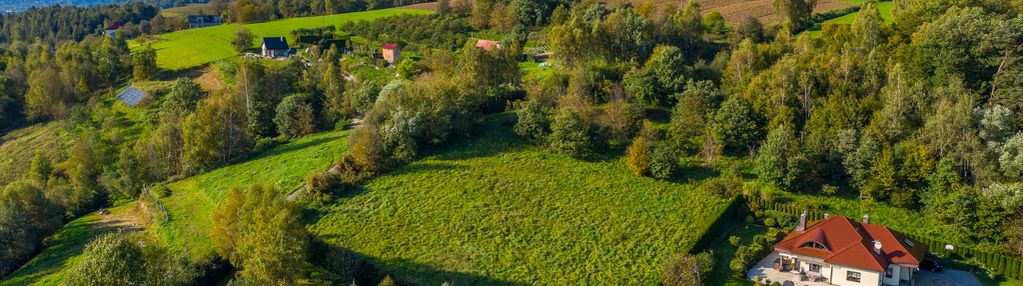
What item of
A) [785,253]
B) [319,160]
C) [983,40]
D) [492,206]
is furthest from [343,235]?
[983,40]

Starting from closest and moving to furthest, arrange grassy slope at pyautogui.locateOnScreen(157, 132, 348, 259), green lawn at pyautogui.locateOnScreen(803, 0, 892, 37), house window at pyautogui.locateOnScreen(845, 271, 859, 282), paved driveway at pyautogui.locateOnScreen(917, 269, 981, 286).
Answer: house window at pyautogui.locateOnScreen(845, 271, 859, 282)
paved driveway at pyautogui.locateOnScreen(917, 269, 981, 286)
grassy slope at pyautogui.locateOnScreen(157, 132, 348, 259)
green lawn at pyautogui.locateOnScreen(803, 0, 892, 37)

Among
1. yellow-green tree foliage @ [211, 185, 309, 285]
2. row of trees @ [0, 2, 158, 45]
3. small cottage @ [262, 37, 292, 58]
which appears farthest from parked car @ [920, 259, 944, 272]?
row of trees @ [0, 2, 158, 45]

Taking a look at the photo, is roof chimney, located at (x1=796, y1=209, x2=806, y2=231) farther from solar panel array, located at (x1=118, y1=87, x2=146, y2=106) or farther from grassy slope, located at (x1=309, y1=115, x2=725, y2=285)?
solar panel array, located at (x1=118, y1=87, x2=146, y2=106)

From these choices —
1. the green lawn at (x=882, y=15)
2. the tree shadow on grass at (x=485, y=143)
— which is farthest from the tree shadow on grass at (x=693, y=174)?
the green lawn at (x=882, y=15)

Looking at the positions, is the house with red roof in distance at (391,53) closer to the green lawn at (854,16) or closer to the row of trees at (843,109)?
the row of trees at (843,109)

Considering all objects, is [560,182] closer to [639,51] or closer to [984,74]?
[639,51]

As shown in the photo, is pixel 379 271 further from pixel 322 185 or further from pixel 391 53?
pixel 391 53
